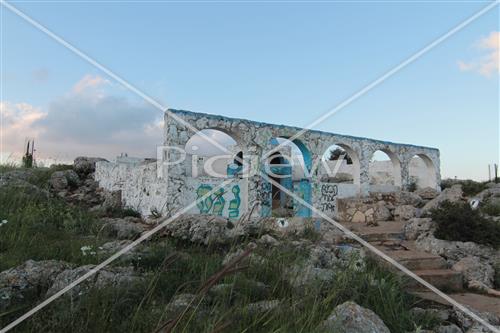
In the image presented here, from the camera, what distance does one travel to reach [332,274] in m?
3.66

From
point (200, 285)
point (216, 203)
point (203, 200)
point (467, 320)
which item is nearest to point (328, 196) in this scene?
point (216, 203)

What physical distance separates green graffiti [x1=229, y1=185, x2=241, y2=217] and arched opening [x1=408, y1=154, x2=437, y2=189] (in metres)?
11.0

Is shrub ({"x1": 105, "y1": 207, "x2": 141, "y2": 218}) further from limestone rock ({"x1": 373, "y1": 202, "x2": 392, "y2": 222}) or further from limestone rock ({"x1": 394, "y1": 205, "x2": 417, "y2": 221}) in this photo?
limestone rock ({"x1": 394, "y1": 205, "x2": 417, "y2": 221})

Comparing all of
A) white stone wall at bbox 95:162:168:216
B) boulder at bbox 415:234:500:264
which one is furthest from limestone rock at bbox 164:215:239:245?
white stone wall at bbox 95:162:168:216

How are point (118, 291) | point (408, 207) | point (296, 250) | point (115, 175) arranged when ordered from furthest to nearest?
1. point (115, 175)
2. point (408, 207)
3. point (296, 250)
4. point (118, 291)

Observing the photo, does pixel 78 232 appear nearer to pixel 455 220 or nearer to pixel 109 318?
pixel 109 318

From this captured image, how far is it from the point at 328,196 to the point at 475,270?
28.4 feet

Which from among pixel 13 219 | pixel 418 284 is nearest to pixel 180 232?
pixel 13 219

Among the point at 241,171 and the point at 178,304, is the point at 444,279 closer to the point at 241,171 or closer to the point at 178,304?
the point at 178,304

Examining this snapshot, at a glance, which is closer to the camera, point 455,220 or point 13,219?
point 13,219

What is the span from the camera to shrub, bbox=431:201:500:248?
814cm

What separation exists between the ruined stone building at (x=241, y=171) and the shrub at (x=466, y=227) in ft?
12.4

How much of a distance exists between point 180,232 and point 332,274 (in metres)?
2.83

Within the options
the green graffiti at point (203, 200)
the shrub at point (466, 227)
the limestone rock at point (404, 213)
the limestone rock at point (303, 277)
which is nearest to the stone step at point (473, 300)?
the limestone rock at point (303, 277)
